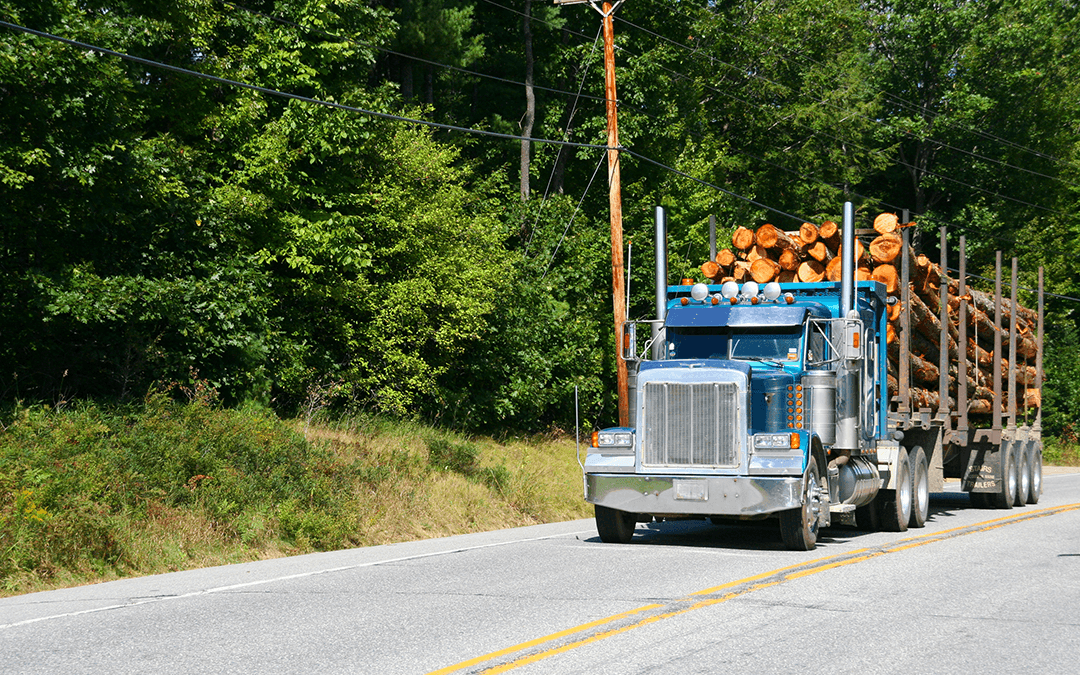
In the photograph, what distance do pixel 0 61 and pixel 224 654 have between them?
9.39 m

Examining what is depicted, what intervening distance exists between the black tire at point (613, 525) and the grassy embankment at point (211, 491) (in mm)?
3001

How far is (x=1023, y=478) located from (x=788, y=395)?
10.8 m

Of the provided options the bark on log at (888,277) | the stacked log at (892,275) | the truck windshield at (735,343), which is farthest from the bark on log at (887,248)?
the truck windshield at (735,343)

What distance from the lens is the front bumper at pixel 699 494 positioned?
13.0 m

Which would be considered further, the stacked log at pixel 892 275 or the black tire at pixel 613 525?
the stacked log at pixel 892 275

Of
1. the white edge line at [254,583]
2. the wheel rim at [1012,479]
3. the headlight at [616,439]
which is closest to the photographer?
the white edge line at [254,583]

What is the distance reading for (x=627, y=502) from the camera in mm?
13609

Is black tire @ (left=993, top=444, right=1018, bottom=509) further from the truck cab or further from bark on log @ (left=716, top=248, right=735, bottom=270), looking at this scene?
bark on log @ (left=716, top=248, right=735, bottom=270)

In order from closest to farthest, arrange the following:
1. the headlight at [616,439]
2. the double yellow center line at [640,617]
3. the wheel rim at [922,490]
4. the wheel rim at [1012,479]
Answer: the double yellow center line at [640,617], the headlight at [616,439], the wheel rim at [922,490], the wheel rim at [1012,479]

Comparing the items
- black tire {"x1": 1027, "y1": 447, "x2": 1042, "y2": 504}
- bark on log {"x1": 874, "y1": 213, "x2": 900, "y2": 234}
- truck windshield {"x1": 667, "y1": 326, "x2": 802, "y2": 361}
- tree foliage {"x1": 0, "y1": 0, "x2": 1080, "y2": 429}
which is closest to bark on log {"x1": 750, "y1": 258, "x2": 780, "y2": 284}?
bark on log {"x1": 874, "y1": 213, "x2": 900, "y2": 234}

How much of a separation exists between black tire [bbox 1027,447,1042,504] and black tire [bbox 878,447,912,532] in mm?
7353

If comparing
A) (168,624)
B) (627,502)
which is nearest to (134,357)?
(627,502)

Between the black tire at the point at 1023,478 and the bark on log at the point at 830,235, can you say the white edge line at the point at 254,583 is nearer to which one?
the bark on log at the point at 830,235

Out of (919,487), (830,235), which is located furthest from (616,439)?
(919,487)
